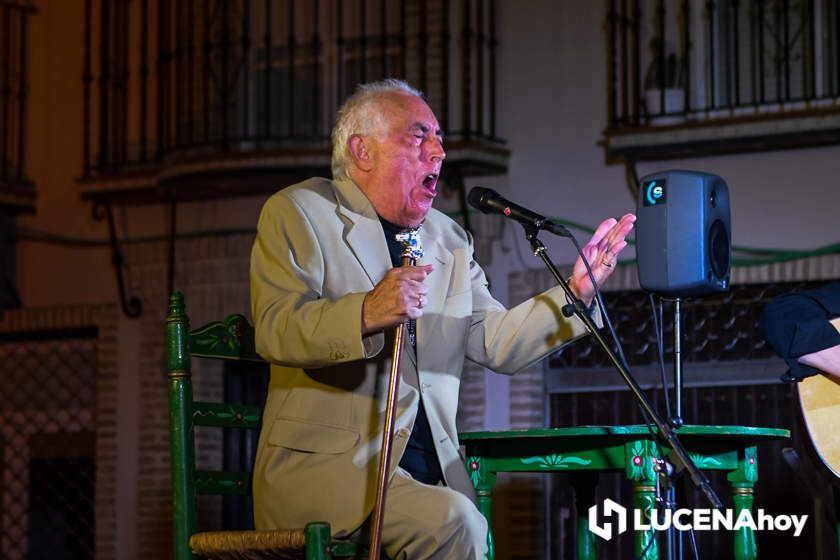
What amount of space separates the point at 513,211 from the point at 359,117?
69 cm

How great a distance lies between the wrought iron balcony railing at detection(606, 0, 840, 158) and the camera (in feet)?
23.6

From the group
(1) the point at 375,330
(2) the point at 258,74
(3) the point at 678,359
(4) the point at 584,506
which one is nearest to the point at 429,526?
(1) the point at 375,330

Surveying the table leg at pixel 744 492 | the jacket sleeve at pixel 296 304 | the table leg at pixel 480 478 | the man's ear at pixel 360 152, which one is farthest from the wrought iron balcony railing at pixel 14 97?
the table leg at pixel 744 492

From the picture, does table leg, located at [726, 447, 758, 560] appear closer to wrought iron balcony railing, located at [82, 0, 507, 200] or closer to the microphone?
the microphone

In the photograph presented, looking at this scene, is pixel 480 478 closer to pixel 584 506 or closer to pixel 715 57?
pixel 584 506

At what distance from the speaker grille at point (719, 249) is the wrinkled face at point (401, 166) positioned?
75 cm

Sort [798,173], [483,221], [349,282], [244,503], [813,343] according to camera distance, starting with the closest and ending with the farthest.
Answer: [349,282]
[813,343]
[798,173]
[483,221]
[244,503]

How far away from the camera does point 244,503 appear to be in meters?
8.48

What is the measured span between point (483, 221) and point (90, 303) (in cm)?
250

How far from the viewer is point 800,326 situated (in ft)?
16.0

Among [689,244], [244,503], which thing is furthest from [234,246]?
[689,244]

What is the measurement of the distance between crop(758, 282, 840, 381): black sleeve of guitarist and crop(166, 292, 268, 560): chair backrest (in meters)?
1.75

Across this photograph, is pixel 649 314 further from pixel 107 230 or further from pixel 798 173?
pixel 107 230

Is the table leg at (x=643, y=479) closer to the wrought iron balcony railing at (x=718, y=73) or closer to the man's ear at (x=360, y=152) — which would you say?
the man's ear at (x=360, y=152)
